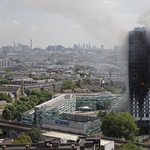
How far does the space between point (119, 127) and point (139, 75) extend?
6327 mm

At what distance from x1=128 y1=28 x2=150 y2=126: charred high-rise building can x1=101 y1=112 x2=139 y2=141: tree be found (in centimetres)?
446

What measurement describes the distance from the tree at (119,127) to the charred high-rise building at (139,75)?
446cm

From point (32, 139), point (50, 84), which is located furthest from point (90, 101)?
point (50, 84)

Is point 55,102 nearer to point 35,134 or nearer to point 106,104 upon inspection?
point 106,104

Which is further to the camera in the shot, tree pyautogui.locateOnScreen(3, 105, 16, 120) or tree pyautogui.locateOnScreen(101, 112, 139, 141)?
tree pyautogui.locateOnScreen(3, 105, 16, 120)

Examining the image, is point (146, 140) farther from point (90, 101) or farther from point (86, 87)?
point (86, 87)

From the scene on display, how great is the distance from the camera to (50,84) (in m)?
50.1

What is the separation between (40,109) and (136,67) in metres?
8.38

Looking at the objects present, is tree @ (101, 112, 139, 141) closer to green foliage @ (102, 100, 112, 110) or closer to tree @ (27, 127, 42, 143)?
tree @ (27, 127, 42, 143)

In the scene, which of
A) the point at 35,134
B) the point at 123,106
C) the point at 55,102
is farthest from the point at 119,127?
the point at 55,102

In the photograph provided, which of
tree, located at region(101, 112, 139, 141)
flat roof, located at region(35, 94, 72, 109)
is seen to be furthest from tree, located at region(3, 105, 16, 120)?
tree, located at region(101, 112, 139, 141)

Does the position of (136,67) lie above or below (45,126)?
above

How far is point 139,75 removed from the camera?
23156mm

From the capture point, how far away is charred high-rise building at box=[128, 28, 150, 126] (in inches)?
907
